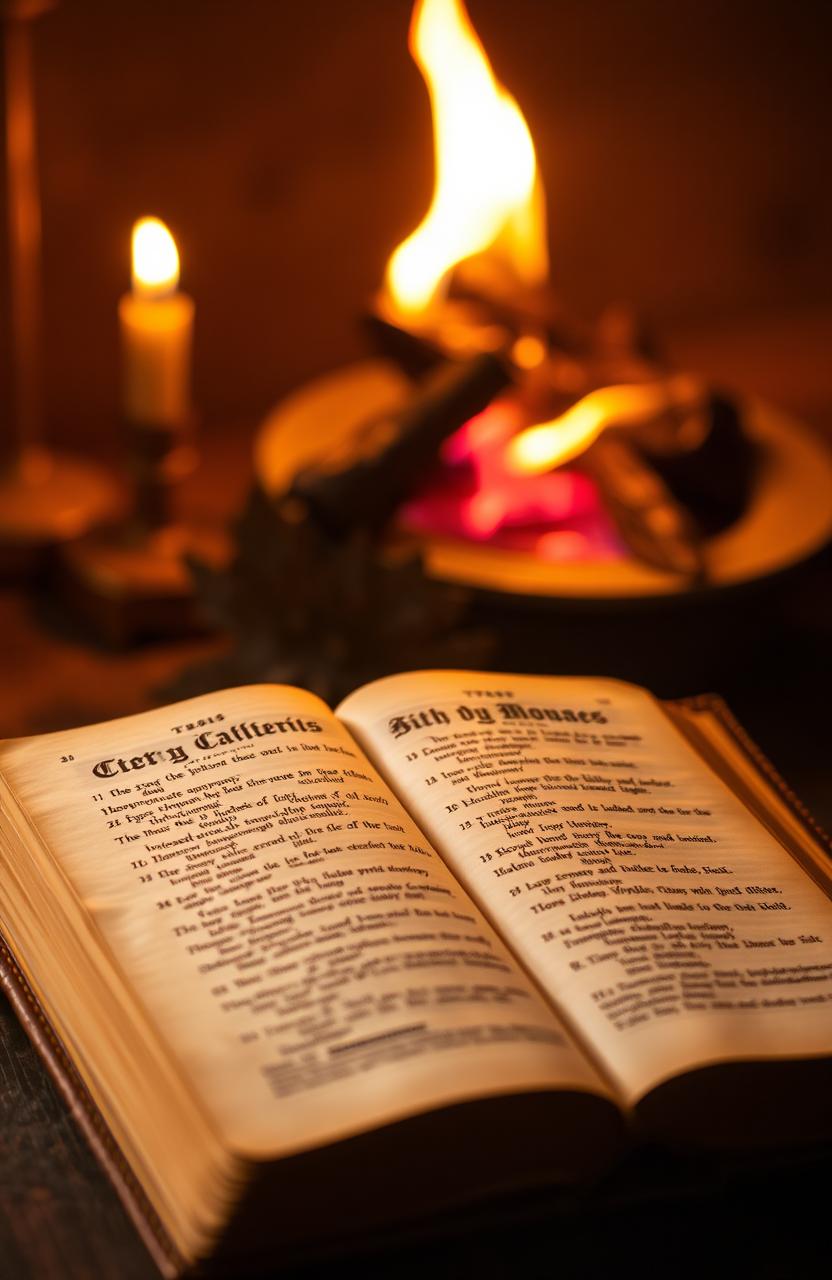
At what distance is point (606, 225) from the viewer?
195 cm

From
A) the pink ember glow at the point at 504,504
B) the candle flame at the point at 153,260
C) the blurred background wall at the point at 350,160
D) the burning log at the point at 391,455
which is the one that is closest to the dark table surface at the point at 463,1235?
the burning log at the point at 391,455

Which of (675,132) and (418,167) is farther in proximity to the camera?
(675,132)

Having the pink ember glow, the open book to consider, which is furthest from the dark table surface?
the pink ember glow

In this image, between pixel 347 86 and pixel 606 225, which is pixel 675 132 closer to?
pixel 606 225

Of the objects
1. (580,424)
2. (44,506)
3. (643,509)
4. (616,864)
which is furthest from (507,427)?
(616,864)

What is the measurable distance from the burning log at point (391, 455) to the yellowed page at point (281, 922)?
0.42 metres

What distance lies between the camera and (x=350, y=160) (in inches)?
67.9

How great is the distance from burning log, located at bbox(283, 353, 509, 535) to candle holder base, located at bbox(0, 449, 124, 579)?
340 mm

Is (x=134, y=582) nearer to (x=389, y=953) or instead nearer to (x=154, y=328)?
(x=154, y=328)

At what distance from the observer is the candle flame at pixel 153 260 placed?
1.31 m

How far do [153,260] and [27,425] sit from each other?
28 cm

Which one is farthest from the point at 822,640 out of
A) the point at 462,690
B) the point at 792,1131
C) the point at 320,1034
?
the point at 320,1034

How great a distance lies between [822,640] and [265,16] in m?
0.88

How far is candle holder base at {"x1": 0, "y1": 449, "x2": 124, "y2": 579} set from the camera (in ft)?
4.76
